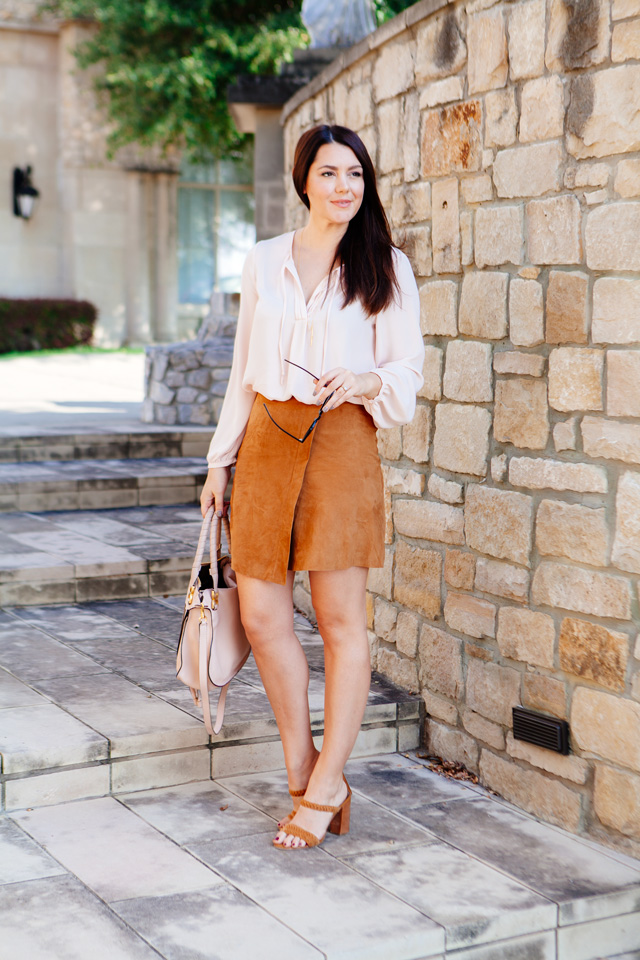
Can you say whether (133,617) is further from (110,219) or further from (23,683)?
(110,219)

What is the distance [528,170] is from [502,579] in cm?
122

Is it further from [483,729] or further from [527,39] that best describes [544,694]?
[527,39]

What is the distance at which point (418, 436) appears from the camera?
3.81m

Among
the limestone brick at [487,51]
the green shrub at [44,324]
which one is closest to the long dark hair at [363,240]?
the limestone brick at [487,51]

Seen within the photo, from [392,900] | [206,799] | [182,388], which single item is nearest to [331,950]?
[392,900]

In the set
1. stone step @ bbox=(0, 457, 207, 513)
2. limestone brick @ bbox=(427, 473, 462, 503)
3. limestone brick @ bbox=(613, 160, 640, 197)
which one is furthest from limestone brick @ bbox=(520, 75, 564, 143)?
stone step @ bbox=(0, 457, 207, 513)

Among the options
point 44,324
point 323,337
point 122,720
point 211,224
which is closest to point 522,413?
point 323,337

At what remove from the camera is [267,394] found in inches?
107

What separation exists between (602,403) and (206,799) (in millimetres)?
1611

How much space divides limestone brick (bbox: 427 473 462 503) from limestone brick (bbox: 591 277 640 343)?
2.59 feet

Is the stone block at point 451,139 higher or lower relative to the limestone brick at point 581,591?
higher

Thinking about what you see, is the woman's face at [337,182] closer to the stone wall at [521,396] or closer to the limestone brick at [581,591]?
the stone wall at [521,396]

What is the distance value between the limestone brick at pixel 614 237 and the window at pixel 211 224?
16.3m

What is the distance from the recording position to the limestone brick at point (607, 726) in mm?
2891
